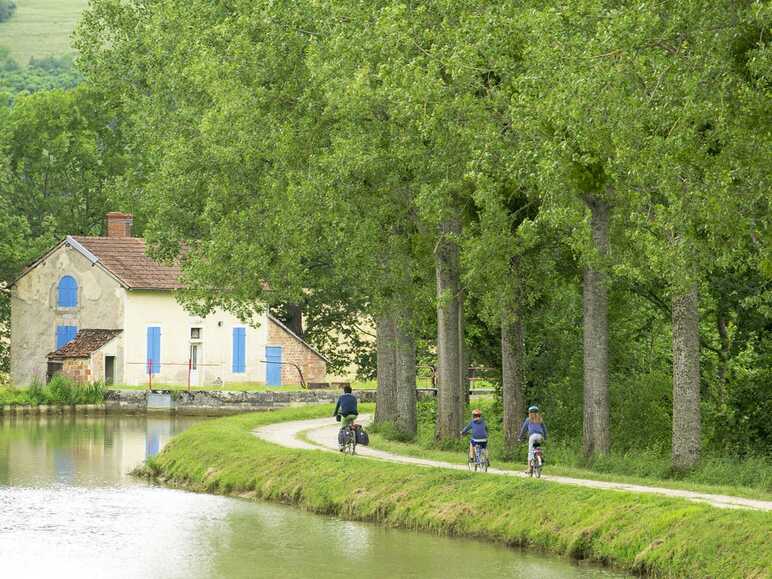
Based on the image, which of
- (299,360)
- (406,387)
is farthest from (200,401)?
(406,387)

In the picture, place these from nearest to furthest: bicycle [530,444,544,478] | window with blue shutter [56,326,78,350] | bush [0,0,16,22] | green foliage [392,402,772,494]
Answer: green foliage [392,402,772,494], bicycle [530,444,544,478], window with blue shutter [56,326,78,350], bush [0,0,16,22]

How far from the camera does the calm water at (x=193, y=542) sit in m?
22.8

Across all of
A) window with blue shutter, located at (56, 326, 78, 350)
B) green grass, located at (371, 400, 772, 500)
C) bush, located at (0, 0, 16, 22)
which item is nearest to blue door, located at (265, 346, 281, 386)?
window with blue shutter, located at (56, 326, 78, 350)

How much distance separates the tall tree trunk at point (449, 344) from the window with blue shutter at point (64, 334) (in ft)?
120

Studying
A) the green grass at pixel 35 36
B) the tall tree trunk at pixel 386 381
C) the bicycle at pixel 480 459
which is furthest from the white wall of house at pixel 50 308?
the green grass at pixel 35 36

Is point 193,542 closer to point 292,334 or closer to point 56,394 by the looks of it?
point 56,394

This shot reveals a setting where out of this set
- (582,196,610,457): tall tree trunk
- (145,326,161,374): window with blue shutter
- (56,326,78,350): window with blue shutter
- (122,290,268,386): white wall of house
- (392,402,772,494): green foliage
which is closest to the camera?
(392,402,772,494): green foliage

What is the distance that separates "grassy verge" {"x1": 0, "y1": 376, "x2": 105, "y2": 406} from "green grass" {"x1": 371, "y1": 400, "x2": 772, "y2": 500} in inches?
1093

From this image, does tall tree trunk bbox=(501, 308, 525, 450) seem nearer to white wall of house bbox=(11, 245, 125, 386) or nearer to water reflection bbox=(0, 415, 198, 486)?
water reflection bbox=(0, 415, 198, 486)

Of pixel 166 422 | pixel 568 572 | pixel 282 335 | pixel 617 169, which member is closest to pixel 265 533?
pixel 568 572

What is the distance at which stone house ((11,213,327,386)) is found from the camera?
218ft

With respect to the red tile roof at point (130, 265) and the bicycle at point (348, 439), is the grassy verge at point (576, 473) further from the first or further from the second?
the red tile roof at point (130, 265)

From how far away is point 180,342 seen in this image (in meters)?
67.9

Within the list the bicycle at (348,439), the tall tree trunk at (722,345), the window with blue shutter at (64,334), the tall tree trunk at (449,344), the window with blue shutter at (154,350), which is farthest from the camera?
the window with blue shutter at (64,334)
